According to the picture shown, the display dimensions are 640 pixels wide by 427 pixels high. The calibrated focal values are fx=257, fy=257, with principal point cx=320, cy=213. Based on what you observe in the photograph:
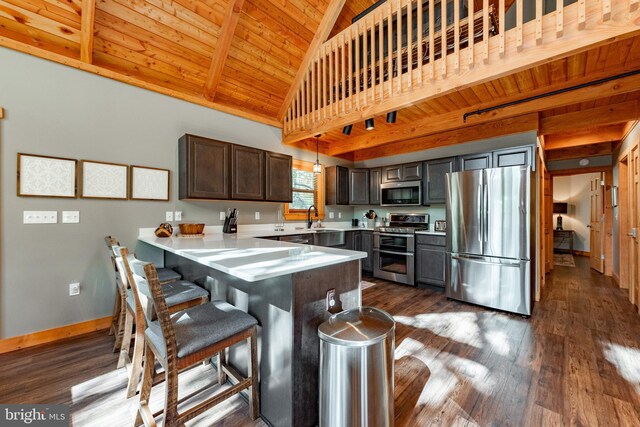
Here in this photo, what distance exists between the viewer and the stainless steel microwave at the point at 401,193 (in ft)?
15.5

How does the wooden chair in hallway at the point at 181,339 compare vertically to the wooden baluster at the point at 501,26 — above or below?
below

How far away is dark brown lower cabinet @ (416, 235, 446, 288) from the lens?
4.01m

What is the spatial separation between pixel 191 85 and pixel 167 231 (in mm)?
2028

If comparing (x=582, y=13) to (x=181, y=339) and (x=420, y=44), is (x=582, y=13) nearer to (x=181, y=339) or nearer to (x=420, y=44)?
(x=420, y=44)

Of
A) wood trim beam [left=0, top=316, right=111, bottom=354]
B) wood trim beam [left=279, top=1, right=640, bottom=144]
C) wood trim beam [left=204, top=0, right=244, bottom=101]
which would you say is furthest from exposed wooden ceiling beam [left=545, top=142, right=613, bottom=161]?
wood trim beam [left=0, top=316, right=111, bottom=354]

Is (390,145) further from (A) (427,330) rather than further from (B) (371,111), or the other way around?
(A) (427,330)

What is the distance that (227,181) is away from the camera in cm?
346

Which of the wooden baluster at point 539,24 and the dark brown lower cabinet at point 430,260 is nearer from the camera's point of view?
the wooden baluster at point 539,24

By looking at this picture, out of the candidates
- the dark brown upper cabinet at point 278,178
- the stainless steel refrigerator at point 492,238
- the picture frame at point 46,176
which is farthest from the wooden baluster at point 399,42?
the picture frame at point 46,176

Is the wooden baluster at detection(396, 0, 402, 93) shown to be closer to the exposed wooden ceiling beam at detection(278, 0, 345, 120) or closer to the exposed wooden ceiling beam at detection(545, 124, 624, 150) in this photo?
the exposed wooden ceiling beam at detection(278, 0, 345, 120)

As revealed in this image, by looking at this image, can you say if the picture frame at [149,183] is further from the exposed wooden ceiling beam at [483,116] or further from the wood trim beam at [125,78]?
the exposed wooden ceiling beam at [483,116]

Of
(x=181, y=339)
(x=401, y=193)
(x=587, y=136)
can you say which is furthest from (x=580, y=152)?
(x=181, y=339)

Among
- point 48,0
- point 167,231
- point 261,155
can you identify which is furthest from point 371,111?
point 48,0

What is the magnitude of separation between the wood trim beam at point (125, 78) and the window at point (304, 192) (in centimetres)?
107
